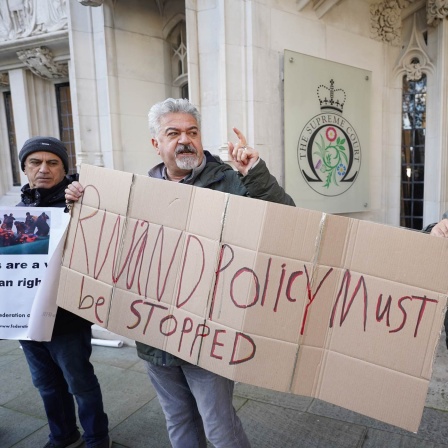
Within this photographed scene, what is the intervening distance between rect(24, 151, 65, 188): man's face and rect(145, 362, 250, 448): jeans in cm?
110

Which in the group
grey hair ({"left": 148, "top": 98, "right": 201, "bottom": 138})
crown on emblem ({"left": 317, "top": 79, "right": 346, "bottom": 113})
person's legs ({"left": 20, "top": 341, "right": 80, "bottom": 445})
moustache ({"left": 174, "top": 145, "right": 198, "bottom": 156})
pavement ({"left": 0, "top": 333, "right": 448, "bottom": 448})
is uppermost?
→ crown on emblem ({"left": 317, "top": 79, "right": 346, "bottom": 113})

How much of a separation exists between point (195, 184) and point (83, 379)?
131cm

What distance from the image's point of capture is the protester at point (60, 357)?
2025 millimetres

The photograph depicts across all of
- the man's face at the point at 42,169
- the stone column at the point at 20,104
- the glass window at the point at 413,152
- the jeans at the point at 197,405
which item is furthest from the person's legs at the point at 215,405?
the stone column at the point at 20,104

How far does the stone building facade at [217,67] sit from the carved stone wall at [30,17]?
0.02 meters

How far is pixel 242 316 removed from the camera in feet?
4.34

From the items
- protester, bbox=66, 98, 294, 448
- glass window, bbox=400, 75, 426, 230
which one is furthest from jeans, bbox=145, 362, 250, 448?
Answer: glass window, bbox=400, 75, 426, 230

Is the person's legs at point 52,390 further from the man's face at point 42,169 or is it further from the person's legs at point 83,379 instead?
the man's face at point 42,169

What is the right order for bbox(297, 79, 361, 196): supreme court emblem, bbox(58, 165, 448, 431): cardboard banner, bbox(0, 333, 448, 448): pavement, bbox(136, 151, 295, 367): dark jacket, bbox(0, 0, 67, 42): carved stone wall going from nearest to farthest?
bbox(58, 165, 448, 431): cardboard banner
bbox(136, 151, 295, 367): dark jacket
bbox(0, 333, 448, 448): pavement
bbox(297, 79, 361, 196): supreme court emblem
bbox(0, 0, 67, 42): carved stone wall

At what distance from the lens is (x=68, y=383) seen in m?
2.10

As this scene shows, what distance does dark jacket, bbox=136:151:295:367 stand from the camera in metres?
1.51

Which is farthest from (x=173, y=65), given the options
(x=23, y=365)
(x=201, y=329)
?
(x=201, y=329)

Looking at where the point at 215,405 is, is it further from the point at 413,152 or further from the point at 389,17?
the point at 389,17

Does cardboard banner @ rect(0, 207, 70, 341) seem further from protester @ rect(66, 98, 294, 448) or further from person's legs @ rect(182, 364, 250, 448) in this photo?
person's legs @ rect(182, 364, 250, 448)
